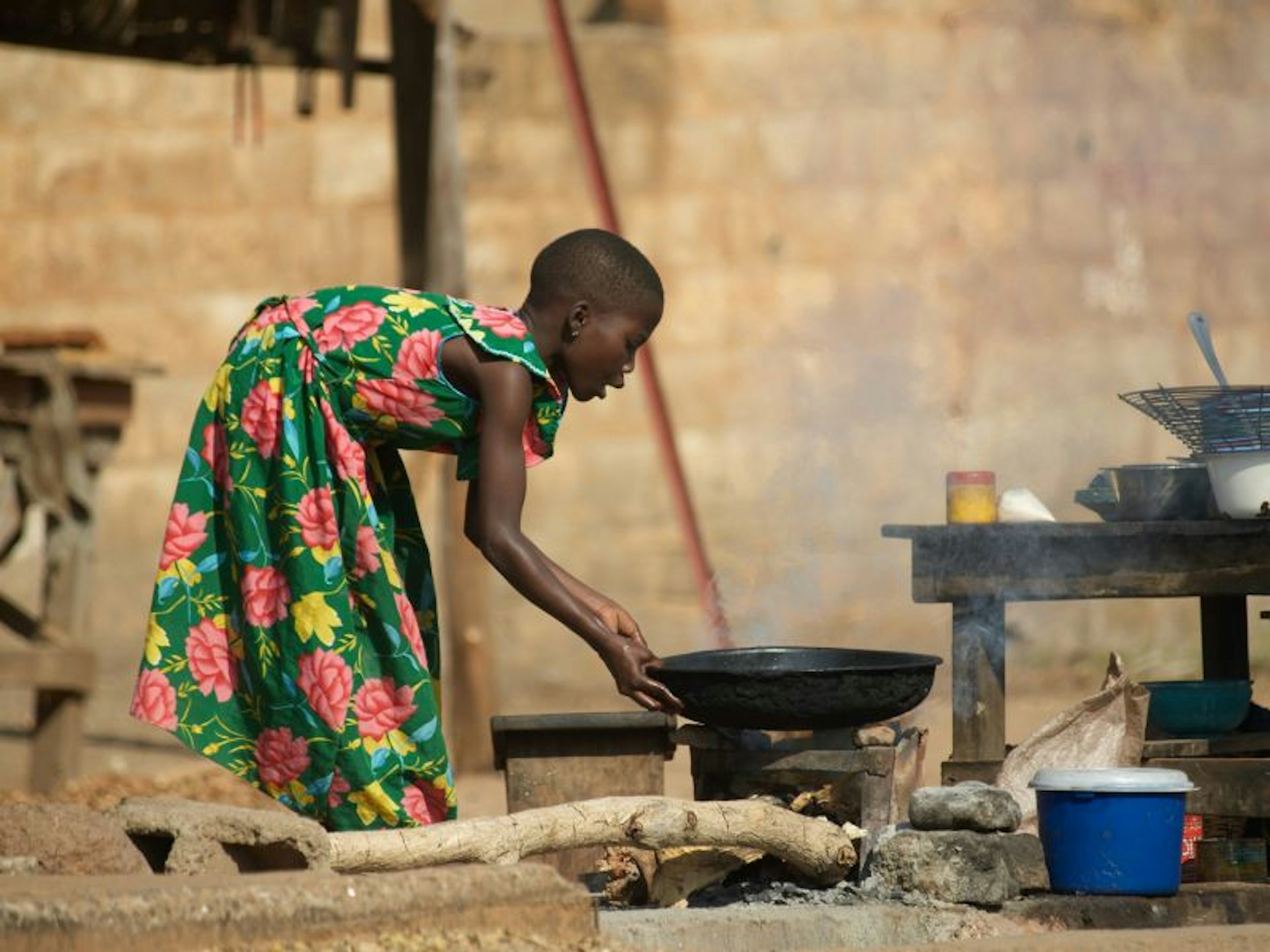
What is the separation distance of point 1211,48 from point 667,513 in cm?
359

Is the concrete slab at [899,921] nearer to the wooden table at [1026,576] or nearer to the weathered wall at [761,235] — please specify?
the wooden table at [1026,576]

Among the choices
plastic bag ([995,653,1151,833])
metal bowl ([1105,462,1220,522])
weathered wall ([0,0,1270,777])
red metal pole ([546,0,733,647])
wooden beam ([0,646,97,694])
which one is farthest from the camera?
weathered wall ([0,0,1270,777])

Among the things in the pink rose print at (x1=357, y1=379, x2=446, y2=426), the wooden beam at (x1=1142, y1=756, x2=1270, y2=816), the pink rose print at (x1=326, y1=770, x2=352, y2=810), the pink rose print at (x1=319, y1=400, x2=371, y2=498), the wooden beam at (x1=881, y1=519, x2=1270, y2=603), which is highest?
the pink rose print at (x1=357, y1=379, x2=446, y2=426)

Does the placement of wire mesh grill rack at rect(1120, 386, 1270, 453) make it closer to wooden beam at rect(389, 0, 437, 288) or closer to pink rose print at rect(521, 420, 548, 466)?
pink rose print at rect(521, 420, 548, 466)

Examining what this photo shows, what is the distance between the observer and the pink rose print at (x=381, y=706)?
401 centimetres

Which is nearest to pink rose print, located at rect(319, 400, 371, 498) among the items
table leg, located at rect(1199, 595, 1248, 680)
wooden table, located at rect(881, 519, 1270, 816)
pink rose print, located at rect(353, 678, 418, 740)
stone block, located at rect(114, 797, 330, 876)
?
pink rose print, located at rect(353, 678, 418, 740)

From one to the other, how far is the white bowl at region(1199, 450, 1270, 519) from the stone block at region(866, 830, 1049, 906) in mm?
981

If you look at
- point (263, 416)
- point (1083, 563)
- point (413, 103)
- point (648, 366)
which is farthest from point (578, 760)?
point (648, 366)

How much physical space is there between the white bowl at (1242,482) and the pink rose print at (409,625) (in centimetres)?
186

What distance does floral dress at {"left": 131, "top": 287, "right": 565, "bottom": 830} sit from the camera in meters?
4.00

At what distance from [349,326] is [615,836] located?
111 cm

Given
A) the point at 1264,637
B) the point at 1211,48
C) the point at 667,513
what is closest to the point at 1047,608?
the point at 1264,637

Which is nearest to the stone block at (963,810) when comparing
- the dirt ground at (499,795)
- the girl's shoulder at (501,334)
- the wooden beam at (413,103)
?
the dirt ground at (499,795)

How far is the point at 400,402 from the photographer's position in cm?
402
